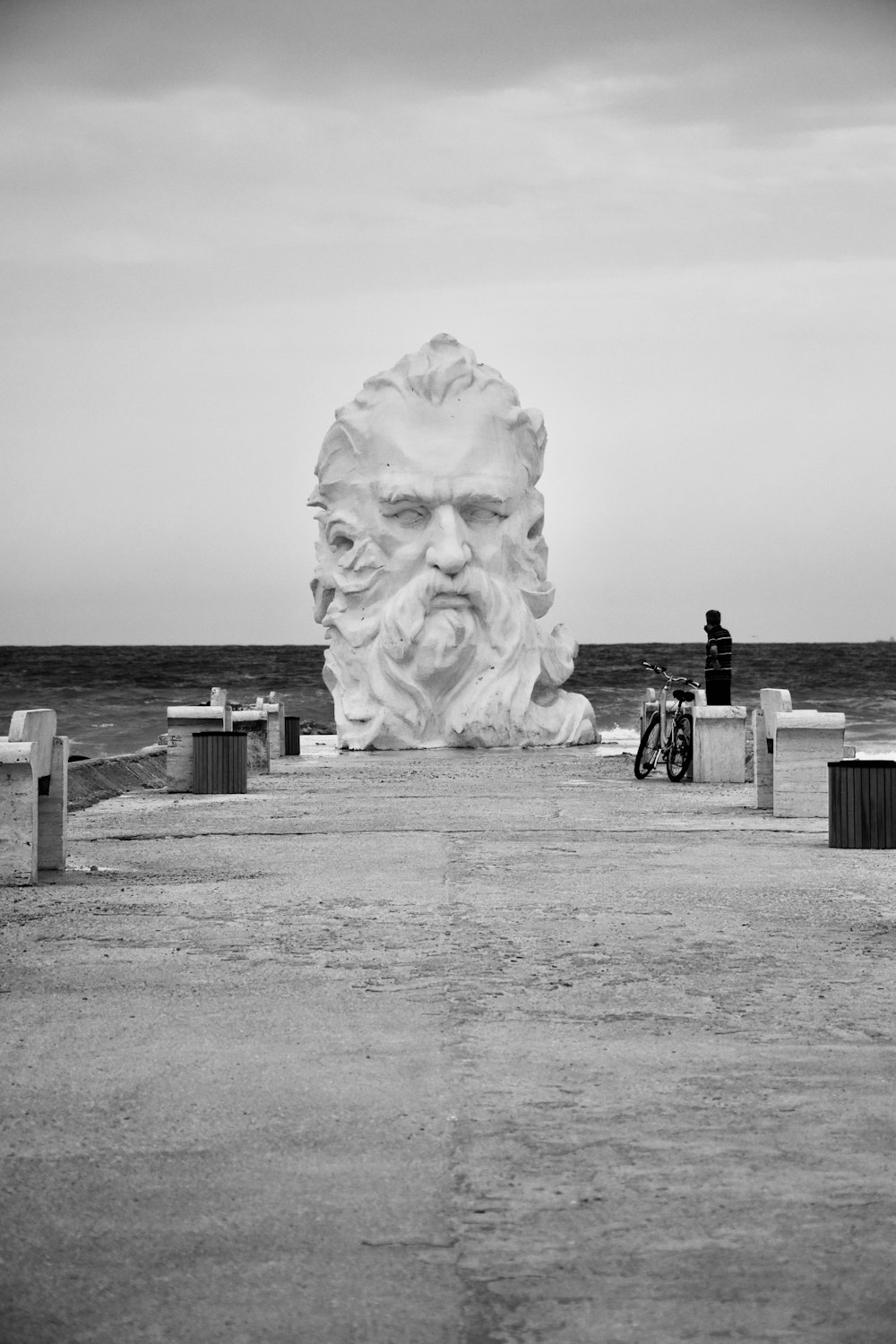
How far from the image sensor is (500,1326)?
270cm

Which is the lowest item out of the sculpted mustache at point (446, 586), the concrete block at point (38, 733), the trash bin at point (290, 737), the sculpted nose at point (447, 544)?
the trash bin at point (290, 737)

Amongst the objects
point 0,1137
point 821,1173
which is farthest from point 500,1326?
point 0,1137

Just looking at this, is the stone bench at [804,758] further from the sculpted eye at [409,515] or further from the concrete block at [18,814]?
the sculpted eye at [409,515]

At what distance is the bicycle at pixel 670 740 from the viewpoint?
611 inches

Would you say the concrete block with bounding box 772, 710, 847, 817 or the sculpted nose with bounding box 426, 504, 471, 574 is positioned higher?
the sculpted nose with bounding box 426, 504, 471, 574

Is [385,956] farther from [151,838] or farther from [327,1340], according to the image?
[151,838]

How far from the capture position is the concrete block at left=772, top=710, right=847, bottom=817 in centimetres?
1128

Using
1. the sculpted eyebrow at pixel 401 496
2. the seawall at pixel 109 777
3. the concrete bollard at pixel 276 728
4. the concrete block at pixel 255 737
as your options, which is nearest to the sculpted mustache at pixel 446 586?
the sculpted eyebrow at pixel 401 496

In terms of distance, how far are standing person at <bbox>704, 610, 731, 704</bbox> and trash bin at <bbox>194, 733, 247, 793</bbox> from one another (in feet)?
16.2

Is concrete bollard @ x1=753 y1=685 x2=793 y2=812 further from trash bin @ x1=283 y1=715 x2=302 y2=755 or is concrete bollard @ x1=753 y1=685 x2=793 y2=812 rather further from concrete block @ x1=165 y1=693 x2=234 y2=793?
trash bin @ x1=283 y1=715 x2=302 y2=755

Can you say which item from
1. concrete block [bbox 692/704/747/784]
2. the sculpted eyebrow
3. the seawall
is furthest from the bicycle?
the sculpted eyebrow

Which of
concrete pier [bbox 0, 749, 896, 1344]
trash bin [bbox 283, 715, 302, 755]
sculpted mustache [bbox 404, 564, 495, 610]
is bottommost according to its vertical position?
concrete pier [bbox 0, 749, 896, 1344]

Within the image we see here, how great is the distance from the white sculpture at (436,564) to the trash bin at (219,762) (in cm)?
745

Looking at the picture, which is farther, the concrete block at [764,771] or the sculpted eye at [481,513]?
the sculpted eye at [481,513]
